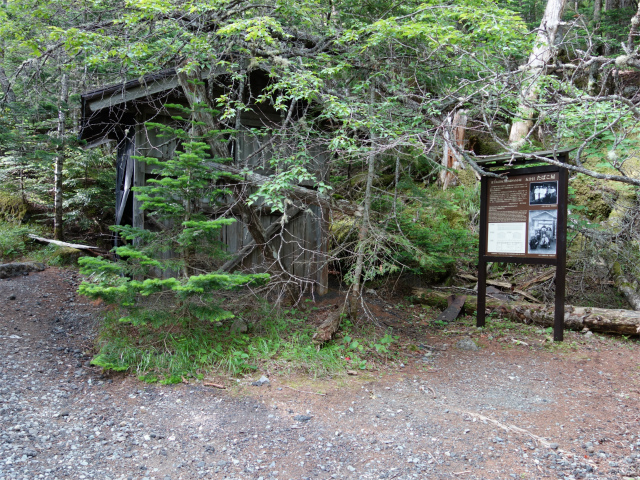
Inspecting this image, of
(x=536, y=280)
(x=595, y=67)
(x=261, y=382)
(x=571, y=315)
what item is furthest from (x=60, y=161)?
(x=595, y=67)

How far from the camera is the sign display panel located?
6.11 metres

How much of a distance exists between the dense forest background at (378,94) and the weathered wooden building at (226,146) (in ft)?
0.92

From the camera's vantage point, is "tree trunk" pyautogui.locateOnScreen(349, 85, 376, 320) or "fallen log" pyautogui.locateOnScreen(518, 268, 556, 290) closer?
"tree trunk" pyautogui.locateOnScreen(349, 85, 376, 320)

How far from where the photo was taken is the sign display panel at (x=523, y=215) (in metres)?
6.11

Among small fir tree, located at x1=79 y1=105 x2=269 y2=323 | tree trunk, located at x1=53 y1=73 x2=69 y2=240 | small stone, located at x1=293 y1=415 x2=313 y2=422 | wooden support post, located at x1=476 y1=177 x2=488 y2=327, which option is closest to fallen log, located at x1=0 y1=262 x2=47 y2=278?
tree trunk, located at x1=53 y1=73 x2=69 y2=240

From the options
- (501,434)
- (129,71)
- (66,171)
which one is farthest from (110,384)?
(66,171)

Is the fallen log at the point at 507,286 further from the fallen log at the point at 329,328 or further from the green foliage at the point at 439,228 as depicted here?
the fallen log at the point at 329,328

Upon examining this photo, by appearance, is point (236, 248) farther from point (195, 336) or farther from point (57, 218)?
point (57, 218)

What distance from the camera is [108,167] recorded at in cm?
1267

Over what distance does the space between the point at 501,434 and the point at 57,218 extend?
36.1 feet

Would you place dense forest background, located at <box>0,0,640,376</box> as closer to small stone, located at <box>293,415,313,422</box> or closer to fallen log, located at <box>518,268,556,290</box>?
fallen log, located at <box>518,268,556,290</box>

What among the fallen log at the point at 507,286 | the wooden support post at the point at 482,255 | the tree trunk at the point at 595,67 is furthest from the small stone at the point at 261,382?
the tree trunk at the point at 595,67

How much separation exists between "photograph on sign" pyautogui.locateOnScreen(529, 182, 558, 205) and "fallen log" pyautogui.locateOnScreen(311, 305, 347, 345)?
3.29 m

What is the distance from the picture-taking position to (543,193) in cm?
618
